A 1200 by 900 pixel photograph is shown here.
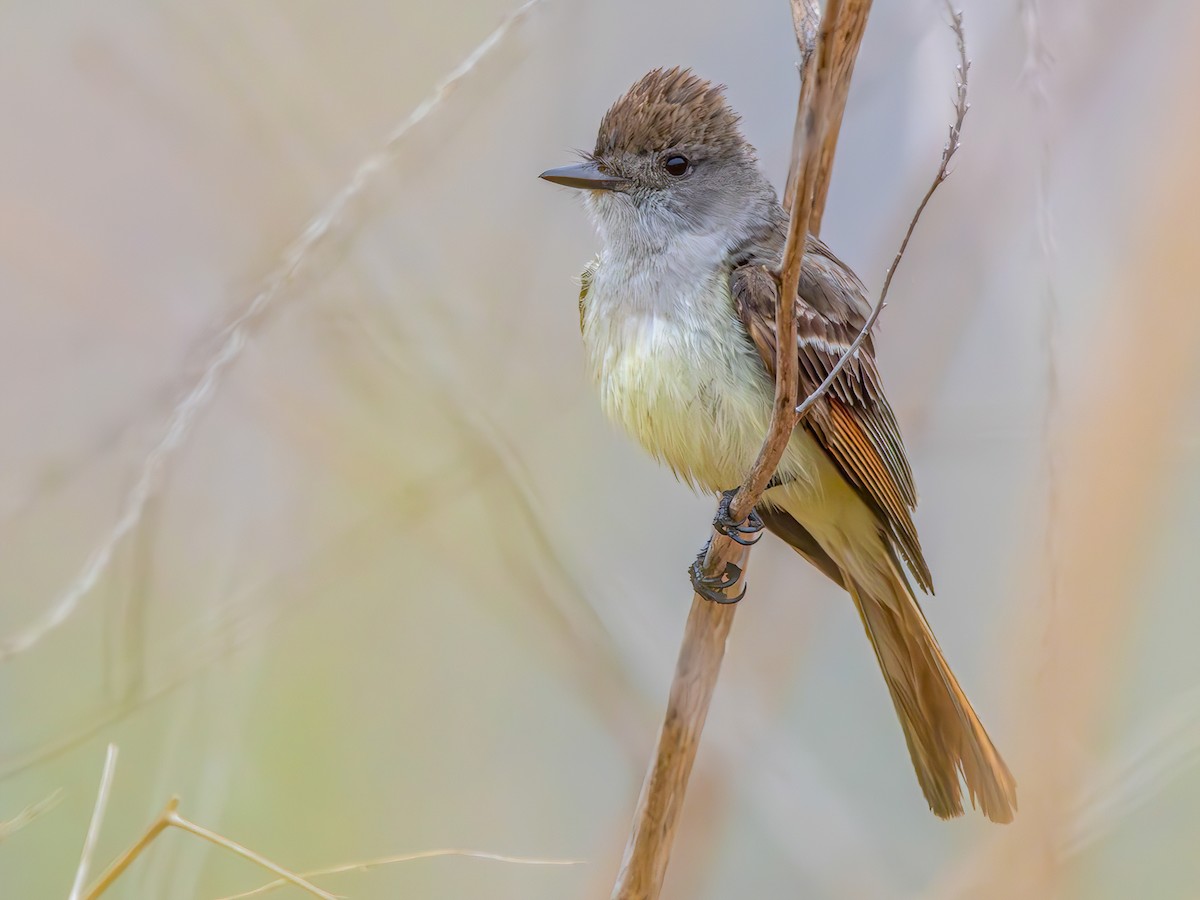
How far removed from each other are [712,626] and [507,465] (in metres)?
0.40

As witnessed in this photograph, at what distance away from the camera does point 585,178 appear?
2031 mm

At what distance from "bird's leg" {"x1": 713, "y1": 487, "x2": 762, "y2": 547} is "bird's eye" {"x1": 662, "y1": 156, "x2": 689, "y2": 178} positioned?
65 cm

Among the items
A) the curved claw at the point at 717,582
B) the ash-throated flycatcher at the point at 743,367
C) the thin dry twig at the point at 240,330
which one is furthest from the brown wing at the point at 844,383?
the thin dry twig at the point at 240,330

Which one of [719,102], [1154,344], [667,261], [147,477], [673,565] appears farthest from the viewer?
[673,565]

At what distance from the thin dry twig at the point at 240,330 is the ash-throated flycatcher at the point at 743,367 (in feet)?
1.71

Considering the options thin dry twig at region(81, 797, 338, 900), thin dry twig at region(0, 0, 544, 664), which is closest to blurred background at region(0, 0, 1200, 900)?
thin dry twig at region(0, 0, 544, 664)

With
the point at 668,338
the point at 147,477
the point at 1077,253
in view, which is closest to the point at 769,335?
the point at 668,338

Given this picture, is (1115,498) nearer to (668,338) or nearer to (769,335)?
(769,335)

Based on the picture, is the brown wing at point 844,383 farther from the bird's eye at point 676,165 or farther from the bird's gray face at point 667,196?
the bird's eye at point 676,165

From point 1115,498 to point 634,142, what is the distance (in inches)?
41.1

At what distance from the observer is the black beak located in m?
1.98

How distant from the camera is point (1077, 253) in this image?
6.67 ft

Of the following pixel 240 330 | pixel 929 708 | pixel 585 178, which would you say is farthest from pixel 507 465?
pixel 929 708

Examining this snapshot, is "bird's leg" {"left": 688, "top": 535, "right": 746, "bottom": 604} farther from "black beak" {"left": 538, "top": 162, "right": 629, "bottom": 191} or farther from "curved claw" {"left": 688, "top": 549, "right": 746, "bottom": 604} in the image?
"black beak" {"left": 538, "top": 162, "right": 629, "bottom": 191}
